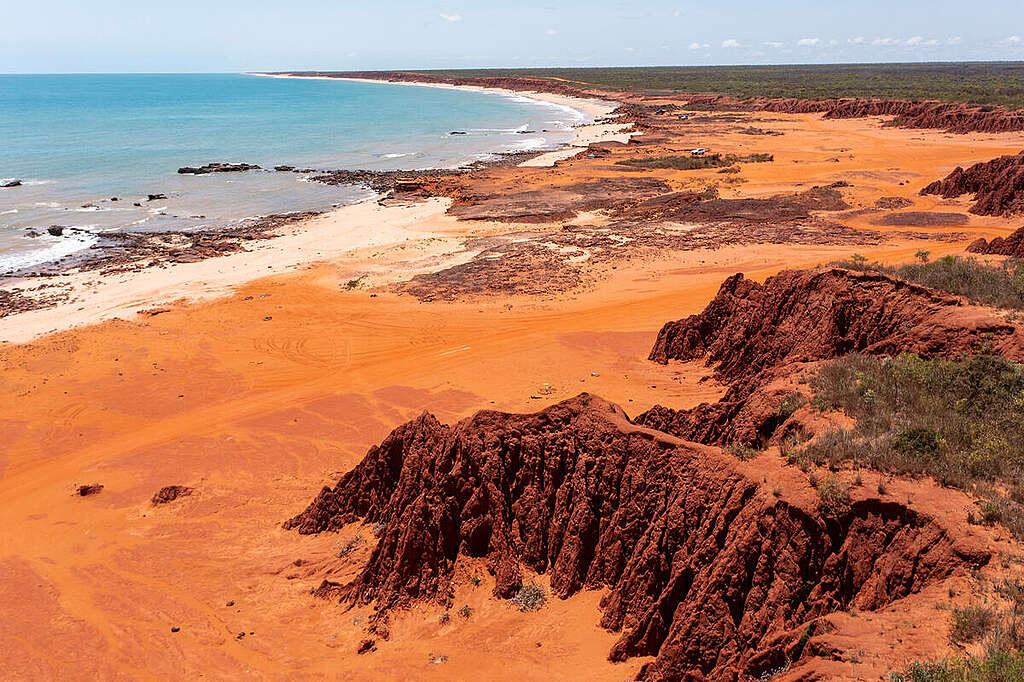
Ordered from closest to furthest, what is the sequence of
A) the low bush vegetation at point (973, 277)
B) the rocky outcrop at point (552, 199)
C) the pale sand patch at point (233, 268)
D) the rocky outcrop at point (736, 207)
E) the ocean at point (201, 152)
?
the low bush vegetation at point (973, 277), the pale sand patch at point (233, 268), the rocky outcrop at point (736, 207), the rocky outcrop at point (552, 199), the ocean at point (201, 152)

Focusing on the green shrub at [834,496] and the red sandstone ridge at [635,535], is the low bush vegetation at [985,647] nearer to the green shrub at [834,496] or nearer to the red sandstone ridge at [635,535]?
the red sandstone ridge at [635,535]

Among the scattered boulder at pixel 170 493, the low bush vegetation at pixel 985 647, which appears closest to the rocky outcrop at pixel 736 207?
the scattered boulder at pixel 170 493

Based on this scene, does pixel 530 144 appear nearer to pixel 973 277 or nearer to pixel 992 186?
pixel 992 186

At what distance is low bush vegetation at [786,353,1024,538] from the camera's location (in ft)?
26.4

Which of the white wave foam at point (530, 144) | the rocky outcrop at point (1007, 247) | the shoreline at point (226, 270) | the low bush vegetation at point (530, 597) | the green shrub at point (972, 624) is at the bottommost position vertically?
the low bush vegetation at point (530, 597)

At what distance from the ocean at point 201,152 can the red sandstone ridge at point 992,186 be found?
4123 cm

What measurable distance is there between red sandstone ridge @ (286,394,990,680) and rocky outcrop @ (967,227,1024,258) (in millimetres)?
18201

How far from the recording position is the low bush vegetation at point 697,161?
187ft

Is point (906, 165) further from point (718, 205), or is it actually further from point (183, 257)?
point (183, 257)

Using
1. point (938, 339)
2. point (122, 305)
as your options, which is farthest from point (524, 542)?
point (122, 305)

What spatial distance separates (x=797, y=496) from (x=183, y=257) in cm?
3593

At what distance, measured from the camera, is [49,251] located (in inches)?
1516

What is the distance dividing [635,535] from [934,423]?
457 cm

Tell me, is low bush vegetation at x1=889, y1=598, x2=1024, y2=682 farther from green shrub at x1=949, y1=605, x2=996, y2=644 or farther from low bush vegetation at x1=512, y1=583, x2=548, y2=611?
low bush vegetation at x1=512, y1=583, x2=548, y2=611
